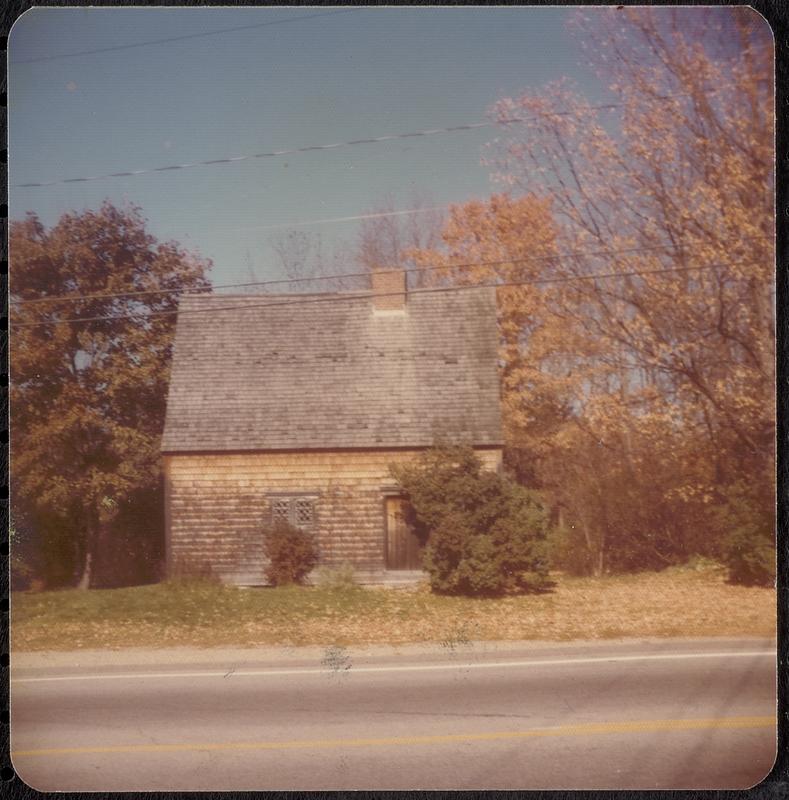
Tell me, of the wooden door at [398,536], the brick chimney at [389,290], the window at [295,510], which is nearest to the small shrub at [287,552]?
the window at [295,510]

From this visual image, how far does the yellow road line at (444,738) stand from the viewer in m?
4.19

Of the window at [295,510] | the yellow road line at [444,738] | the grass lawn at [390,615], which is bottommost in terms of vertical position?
the yellow road line at [444,738]

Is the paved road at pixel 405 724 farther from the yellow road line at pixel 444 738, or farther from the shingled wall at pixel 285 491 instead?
the shingled wall at pixel 285 491

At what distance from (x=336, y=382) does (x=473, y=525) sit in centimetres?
234

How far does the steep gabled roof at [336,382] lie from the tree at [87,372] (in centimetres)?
52

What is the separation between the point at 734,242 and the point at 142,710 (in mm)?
6061

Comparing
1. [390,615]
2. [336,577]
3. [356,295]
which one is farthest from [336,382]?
[390,615]

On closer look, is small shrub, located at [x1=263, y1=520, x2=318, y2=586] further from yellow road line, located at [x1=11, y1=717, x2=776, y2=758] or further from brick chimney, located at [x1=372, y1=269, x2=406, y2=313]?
yellow road line, located at [x1=11, y1=717, x2=776, y2=758]

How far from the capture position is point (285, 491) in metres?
8.48

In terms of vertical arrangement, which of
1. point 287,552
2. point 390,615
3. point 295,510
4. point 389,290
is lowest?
point 390,615

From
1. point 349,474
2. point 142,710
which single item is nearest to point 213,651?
point 142,710

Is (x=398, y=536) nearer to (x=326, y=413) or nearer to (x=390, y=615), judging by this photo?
(x=326, y=413)

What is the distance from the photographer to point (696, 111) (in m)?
6.02

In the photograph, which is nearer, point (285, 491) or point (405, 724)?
point (405, 724)
